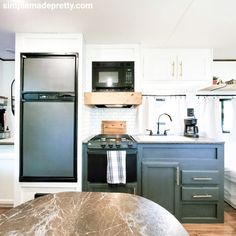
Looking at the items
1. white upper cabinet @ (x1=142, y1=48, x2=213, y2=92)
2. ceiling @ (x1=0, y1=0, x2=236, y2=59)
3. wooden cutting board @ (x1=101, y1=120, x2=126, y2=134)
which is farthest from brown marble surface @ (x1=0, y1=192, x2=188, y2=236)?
white upper cabinet @ (x1=142, y1=48, x2=213, y2=92)

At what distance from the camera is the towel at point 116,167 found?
2.72m

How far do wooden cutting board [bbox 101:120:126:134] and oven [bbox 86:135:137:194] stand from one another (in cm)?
72

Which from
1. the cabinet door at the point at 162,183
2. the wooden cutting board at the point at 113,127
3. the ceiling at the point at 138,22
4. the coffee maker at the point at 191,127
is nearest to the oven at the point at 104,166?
the cabinet door at the point at 162,183

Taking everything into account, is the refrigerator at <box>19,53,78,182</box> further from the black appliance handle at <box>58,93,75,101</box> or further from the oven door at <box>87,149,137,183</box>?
the oven door at <box>87,149,137,183</box>

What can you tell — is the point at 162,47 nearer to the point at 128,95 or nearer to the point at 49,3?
the point at 128,95

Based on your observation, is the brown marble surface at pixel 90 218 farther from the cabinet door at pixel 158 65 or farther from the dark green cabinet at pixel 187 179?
the cabinet door at pixel 158 65

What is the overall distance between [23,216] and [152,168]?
1.93m

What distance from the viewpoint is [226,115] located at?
3.73m

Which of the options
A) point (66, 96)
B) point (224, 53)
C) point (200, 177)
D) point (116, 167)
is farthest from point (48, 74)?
point (224, 53)

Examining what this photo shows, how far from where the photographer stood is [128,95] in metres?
3.06

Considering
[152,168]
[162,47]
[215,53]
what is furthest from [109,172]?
[215,53]

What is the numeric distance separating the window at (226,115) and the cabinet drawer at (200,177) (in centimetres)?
126

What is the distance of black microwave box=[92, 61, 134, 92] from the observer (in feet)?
10.3

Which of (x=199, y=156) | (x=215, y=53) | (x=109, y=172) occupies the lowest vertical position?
(x=109, y=172)
